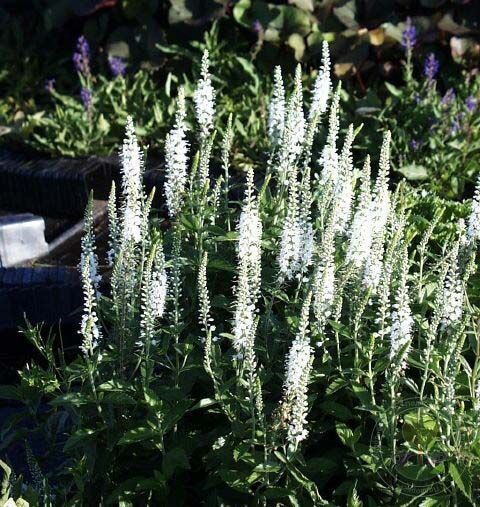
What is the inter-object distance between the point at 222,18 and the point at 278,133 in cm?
361

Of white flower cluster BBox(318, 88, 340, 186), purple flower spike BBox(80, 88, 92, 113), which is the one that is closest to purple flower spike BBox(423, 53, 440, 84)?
purple flower spike BBox(80, 88, 92, 113)

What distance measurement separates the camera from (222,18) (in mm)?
7594

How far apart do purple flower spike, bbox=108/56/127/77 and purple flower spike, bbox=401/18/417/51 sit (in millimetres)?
2067

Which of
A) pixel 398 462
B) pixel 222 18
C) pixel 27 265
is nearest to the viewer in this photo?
pixel 398 462

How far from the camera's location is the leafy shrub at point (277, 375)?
3047mm

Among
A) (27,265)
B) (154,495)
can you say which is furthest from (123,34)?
(154,495)

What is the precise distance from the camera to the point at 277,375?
133 inches

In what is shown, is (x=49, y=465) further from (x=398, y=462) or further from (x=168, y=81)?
(x=168, y=81)

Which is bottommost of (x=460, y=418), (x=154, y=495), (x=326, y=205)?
(x=154, y=495)

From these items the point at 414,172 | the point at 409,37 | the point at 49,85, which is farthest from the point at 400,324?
the point at 49,85

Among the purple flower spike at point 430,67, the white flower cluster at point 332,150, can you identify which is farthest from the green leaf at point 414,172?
the white flower cluster at point 332,150

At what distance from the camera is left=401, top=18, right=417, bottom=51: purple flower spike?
657 centimetres

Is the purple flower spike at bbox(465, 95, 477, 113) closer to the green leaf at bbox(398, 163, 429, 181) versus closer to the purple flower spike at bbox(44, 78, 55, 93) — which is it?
the green leaf at bbox(398, 163, 429, 181)

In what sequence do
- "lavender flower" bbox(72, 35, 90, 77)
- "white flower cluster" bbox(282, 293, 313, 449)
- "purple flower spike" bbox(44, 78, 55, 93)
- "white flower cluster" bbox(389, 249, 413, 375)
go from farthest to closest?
"purple flower spike" bbox(44, 78, 55, 93)
"lavender flower" bbox(72, 35, 90, 77)
"white flower cluster" bbox(389, 249, 413, 375)
"white flower cluster" bbox(282, 293, 313, 449)
